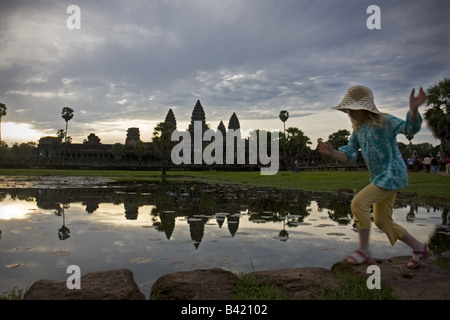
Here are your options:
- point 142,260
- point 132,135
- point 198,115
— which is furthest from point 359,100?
point 132,135

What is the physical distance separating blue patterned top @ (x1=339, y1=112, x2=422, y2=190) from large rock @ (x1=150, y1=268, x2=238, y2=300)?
4.92 ft

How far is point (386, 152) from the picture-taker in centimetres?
288

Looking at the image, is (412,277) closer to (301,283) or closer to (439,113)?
(301,283)

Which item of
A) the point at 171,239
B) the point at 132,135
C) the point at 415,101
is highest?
the point at 132,135

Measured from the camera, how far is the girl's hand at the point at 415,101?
8.68ft

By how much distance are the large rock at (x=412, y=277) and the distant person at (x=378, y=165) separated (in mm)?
77

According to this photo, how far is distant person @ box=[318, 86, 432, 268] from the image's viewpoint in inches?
110

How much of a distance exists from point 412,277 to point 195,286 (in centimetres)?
167

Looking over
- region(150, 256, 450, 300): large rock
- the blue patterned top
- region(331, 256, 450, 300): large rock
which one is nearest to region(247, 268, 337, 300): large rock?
region(150, 256, 450, 300): large rock

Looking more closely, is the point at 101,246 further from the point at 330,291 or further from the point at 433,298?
the point at 433,298

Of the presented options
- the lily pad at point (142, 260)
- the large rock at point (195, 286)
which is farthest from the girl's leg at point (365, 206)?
the lily pad at point (142, 260)
